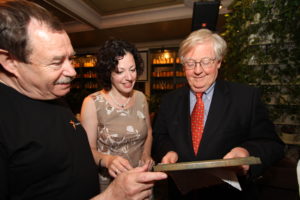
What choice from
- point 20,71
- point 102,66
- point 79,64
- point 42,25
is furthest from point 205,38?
point 79,64

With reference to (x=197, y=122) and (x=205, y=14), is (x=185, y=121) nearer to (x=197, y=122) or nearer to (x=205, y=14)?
(x=197, y=122)

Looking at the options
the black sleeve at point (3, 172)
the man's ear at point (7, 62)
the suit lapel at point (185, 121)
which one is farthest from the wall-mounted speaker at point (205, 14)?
the black sleeve at point (3, 172)

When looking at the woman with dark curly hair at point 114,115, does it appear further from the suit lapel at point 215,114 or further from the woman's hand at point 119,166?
the suit lapel at point 215,114

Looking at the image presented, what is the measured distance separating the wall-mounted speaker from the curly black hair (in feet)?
4.95

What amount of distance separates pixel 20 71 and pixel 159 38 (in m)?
6.53

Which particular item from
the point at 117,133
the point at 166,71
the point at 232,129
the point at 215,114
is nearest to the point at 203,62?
the point at 215,114

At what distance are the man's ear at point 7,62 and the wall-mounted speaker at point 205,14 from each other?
8.17 ft

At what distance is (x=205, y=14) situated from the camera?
2.53 metres

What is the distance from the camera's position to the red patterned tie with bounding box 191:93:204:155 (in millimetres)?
1260

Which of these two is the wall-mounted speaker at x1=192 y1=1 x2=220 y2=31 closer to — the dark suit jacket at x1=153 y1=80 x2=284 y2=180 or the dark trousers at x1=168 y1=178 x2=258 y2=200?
the dark suit jacket at x1=153 y1=80 x2=284 y2=180

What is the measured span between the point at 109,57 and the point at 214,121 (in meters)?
0.99

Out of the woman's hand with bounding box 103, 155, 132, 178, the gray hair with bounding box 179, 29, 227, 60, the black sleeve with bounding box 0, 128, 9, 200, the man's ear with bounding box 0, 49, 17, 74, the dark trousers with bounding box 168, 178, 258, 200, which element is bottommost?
the dark trousers with bounding box 168, 178, 258, 200

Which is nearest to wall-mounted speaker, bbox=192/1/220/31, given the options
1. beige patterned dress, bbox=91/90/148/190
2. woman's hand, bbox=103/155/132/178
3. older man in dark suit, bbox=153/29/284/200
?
older man in dark suit, bbox=153/29/284/200

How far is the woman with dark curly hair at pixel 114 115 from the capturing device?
1.43 m
